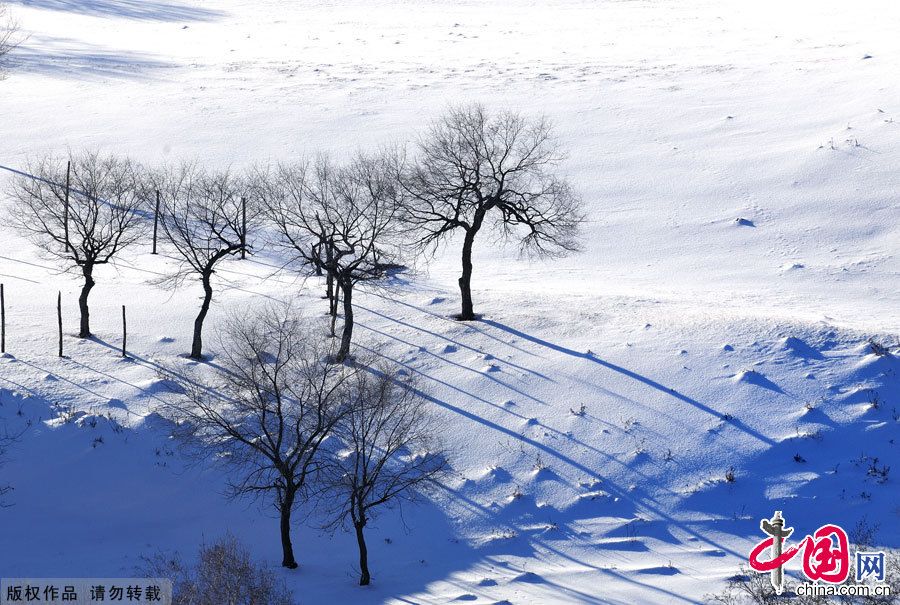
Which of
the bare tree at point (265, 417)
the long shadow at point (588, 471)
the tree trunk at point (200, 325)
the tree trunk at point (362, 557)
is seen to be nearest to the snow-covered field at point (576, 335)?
the long shadow at point (588, 471)

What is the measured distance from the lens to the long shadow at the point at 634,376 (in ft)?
86.3

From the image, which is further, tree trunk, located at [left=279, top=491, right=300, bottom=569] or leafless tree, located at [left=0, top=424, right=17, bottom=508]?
leafless tree, located at [left=0, top=424, right=17, bottom=508]

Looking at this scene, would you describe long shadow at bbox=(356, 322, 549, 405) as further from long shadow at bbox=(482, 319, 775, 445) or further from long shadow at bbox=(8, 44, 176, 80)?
long shadow at bbox=(8, 44, 176, 80)

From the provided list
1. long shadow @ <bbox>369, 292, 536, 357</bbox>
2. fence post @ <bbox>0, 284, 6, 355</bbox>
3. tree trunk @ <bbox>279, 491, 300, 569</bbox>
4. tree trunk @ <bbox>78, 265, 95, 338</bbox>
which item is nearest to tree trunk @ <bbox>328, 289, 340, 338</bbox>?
long shadow @ <bbox>369, 292, 536, 357</bbox>

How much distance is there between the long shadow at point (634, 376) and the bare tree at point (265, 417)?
6112 millimetres

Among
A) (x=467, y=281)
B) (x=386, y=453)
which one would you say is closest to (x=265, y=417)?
(x=386, y=453)

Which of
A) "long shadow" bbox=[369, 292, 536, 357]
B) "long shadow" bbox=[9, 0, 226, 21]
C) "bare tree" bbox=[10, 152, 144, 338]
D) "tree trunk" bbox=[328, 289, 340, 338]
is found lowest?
"long shadow" bbox=[369, 292, 536, 357]

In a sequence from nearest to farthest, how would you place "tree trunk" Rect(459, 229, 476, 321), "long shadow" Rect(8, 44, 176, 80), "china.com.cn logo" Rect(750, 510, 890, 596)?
"china.com.cn logo" Rect(750, 510, 890, 596) → "tree trunk" Rect(459, 229, 476, 321) → "long shadow" Rect(8, 44, 176, 80)

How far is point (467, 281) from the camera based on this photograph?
32.6m

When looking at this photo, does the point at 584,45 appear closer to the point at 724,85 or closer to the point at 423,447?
the point at 724,85

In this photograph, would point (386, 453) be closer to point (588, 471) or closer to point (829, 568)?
point (588, 471)

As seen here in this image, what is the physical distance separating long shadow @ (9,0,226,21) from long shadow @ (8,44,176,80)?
1218cm

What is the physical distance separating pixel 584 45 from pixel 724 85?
14.9 m

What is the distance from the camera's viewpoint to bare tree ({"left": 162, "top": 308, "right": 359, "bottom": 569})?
22.7 meters
